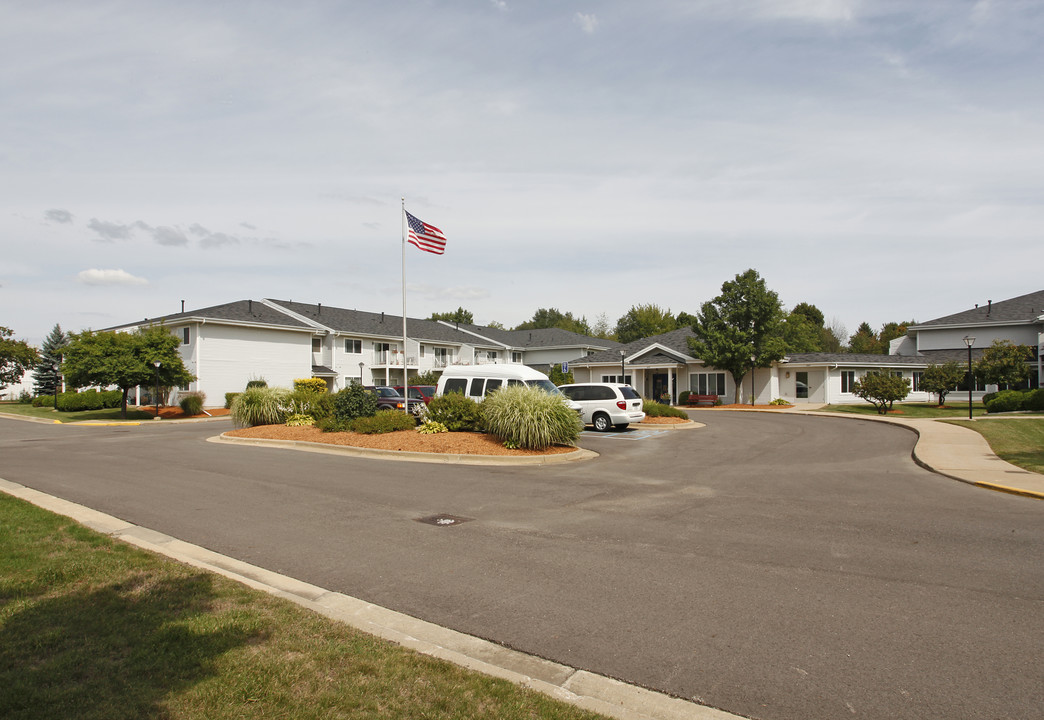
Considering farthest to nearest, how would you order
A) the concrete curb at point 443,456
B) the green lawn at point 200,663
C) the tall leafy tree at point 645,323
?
1. the tall leafy tree at point 645,323
2. the concrete curb at point 443,456
3. the green lawn at point 200,663

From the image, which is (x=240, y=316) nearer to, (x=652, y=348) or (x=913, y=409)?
(x=652, y=348)

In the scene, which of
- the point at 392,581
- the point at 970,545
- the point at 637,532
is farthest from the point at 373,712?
the point at 970,545

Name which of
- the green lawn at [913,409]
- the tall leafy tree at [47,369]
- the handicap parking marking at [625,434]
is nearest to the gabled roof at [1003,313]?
the green lawn at [913,409]

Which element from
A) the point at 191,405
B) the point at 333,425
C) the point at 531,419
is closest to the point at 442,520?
the point at 531,419

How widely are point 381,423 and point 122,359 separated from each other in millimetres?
24257

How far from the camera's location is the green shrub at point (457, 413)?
17.4 m

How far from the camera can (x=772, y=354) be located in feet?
133

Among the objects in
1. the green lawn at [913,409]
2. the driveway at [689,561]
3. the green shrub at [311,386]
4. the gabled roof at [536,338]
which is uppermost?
the gabled roof at [536,338]

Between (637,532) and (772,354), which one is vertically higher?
(772,354)

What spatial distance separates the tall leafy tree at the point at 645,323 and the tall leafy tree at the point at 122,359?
5994cm

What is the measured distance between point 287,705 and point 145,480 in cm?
1023

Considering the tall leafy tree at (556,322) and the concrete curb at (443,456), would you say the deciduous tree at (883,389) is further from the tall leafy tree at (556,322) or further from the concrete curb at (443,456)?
the tall leafy tree at (556,322)

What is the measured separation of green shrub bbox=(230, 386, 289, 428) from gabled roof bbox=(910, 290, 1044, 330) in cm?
4628

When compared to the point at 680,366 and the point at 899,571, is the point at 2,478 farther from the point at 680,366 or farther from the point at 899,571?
the point at 680,366
